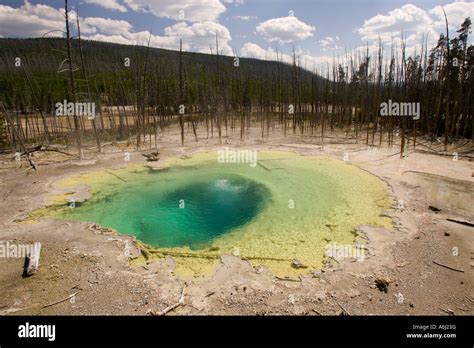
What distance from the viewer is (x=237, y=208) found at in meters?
10.9

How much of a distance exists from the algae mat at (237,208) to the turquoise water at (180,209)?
3 cm

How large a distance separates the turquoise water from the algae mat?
0.03m

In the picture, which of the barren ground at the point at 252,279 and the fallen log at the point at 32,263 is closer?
the barren ground at the point at 252,279

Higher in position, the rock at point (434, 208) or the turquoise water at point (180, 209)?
the rock at point (434, 208)

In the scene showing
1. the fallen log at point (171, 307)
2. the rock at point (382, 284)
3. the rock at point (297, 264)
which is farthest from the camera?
the rock at point (297, 264)

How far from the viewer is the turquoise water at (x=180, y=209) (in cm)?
902

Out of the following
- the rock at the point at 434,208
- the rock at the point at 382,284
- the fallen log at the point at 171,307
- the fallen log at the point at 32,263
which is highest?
the rock at the point at 434,208

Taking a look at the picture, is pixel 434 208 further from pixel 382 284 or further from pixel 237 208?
pixel 237 208

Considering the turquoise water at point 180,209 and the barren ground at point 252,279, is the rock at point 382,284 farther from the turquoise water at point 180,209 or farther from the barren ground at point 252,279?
the turquoise water at point 180,209

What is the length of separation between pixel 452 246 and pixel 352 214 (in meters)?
2.78

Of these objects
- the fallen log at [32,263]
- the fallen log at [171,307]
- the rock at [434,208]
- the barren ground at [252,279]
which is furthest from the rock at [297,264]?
the fallen log at [32,263]
